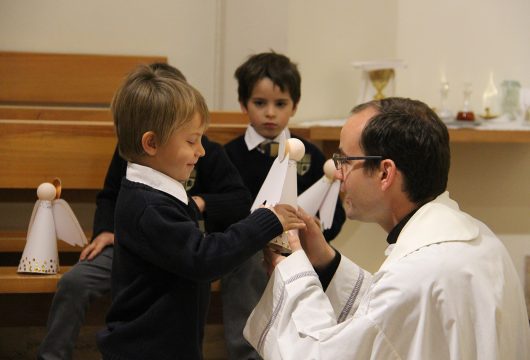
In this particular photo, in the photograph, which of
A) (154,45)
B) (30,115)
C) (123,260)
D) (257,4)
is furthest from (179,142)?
(154,45)

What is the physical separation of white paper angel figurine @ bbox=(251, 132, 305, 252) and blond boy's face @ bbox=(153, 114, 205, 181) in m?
0.26

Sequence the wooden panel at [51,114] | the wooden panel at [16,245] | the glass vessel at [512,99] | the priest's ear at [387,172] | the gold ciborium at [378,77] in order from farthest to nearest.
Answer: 1. the glass vessel at [512,99]
2. the gold ciborium at [378,77]
3. the wooden panel at [51,114]
4. the wooden panel at [16,245]
5. the priest's ear at [387,172]

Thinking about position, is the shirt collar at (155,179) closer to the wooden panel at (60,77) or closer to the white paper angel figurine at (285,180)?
the white paper angel figurine at (285,180)

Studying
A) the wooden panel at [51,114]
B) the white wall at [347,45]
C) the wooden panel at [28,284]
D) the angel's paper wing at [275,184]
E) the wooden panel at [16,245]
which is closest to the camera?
the angel's paper wing at [275,184]

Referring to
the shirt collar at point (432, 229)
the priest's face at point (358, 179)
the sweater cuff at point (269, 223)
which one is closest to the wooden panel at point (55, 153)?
the sweater cuff at point (269, 223)

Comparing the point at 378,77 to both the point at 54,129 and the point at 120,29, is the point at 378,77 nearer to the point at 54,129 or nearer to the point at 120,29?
the point at 120,29

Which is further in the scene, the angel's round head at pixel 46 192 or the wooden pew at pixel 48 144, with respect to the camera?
the wooden pew at pixel 48 144

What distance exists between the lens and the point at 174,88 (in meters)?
2.34

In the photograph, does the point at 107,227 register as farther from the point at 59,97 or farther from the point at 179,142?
the point at 59,97

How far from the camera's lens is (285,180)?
2.42 m

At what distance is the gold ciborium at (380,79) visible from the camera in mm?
4547

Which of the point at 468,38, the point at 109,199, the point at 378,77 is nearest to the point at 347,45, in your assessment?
the point at 378,77

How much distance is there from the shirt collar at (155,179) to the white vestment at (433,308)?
1.67 ft

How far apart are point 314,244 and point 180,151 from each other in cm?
51
